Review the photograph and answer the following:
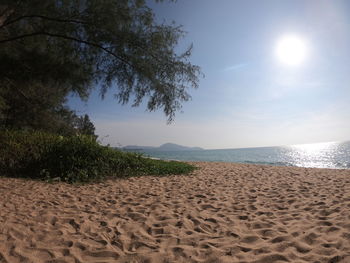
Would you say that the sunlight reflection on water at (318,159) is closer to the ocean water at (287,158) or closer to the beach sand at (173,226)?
the ocean water at (287,158)

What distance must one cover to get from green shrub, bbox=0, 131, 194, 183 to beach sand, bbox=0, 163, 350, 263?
1.99 m

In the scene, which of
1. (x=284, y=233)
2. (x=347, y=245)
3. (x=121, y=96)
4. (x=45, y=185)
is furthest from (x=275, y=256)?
(x=45, y=185)

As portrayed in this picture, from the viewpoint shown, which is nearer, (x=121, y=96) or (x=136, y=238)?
(x=136, y=238)

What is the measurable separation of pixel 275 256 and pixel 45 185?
20.3ft

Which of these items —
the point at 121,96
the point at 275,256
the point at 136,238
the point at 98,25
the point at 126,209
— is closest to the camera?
the point at 275,256

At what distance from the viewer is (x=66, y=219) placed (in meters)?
3.64

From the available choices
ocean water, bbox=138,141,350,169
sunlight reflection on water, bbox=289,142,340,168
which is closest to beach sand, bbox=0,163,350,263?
ocean water, bbox=138,141,350,169

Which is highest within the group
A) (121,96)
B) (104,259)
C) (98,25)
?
(98,25)

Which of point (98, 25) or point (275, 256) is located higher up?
point (98, 25)

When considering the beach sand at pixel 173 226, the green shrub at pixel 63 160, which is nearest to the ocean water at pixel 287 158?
the green shrub at pixel 63 160

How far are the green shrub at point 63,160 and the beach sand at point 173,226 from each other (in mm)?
1990

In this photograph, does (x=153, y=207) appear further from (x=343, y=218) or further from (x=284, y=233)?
(x=343, y=218)

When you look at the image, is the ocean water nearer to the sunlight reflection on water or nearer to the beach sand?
the sunlight reflection on water

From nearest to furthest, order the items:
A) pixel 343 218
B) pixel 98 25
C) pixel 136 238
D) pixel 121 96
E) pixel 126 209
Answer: pixel 136 238 → pixel 343 218 → pixel 126 209 → pixel 98 25 → pixel 121 96
